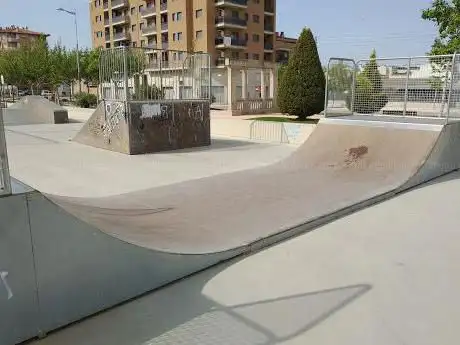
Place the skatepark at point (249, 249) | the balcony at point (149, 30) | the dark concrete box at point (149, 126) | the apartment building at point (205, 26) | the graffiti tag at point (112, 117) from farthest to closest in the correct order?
the balcony at point (149, 30) → the apartment building at point (205, 26) → the graffiti tag at point (112, 117) → the dark concrete box at point (149, 126) → the skatepark at point (249, 249)

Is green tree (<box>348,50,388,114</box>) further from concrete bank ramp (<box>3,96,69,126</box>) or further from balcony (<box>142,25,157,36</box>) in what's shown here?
balcony (<box>142,25,157,36</box>)

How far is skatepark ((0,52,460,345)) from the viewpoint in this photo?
299 centimetres

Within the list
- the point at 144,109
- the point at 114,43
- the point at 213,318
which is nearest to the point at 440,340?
the point at 213,318

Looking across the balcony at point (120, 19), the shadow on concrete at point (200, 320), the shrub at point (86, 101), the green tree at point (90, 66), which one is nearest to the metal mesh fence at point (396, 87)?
the shadow on concrete at point (200, 320)

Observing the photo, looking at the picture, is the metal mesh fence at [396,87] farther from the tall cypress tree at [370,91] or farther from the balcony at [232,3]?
the balcony at [232,3]

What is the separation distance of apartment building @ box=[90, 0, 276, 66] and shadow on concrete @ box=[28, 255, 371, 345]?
54.6 meters

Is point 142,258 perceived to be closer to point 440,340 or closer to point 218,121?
point 440,340

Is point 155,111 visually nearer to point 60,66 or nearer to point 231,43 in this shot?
point 60,66

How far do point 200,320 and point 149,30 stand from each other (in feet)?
217

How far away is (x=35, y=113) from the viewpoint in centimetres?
2470

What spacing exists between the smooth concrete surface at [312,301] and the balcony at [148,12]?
2532 inches

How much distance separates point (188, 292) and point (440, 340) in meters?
2.13

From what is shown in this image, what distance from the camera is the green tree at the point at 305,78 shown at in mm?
17562

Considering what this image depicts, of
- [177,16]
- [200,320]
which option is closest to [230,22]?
[177,16]
